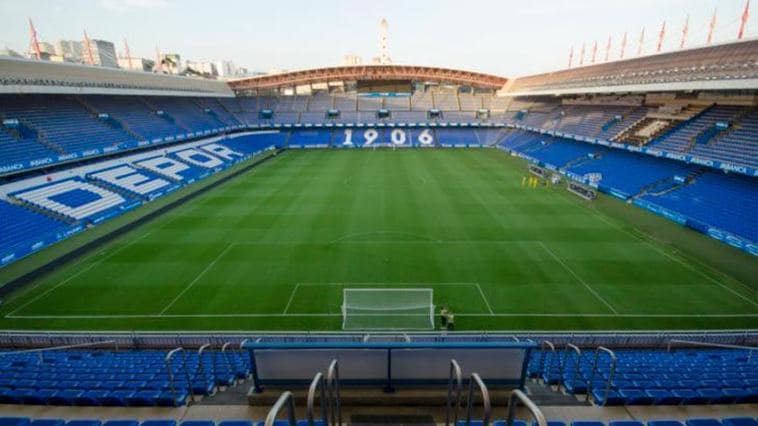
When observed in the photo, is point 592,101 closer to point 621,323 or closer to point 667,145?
point 667,145

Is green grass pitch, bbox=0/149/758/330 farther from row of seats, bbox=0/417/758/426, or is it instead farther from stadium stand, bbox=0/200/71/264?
row of seats, bbox=0/417/758/426

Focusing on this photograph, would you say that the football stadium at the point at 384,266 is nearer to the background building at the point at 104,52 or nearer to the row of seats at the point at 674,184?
the row of seats at the point at 674,184

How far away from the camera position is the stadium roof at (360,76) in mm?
64363

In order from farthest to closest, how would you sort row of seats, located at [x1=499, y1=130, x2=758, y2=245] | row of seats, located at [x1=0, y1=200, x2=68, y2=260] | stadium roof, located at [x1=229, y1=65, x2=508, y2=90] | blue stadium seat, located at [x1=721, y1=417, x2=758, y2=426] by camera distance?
stadium roof, located at [x1=229, y1=65, x2=508, y2=90] → row of seats, located at [x1=499, y1=130, x2=758, y2=245] → row of seats, located at [x1=0, y1=200, x2=68, y2=260] → blue stadium seat, located at [x1=721, y1=417, x2=758, y2=426]

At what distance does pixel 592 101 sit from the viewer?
5003 cm

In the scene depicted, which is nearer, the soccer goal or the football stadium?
the football stadium

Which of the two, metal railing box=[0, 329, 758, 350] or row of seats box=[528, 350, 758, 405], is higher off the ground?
row of seats box=[528, 350, 758, 405]

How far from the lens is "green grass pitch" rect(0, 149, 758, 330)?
15.5 meters

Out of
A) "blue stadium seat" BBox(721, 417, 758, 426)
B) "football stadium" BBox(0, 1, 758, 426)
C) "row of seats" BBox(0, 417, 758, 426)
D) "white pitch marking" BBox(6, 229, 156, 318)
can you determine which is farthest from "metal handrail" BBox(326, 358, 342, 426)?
"white pitch marking" BBox(6, 229, 156, 318)

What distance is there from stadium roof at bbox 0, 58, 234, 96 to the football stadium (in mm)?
212

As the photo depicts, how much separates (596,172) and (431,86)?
41.0m

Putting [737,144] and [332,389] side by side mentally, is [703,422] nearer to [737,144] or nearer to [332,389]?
[332,389]

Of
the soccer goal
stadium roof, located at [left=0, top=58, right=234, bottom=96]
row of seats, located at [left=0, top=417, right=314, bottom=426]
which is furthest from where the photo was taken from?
stadium roof, located at [left=0, top=58, right=234, bottom=96]

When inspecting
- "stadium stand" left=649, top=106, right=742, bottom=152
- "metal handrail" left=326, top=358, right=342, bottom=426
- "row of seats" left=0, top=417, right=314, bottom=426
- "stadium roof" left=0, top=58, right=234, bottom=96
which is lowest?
"row of seats" left=0, top=417, right=314, bottom=426
